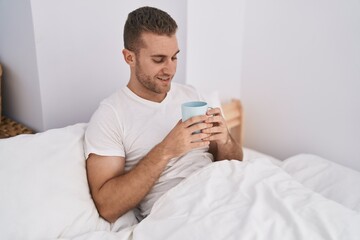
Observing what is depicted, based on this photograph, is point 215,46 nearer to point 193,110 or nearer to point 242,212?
point 193,110

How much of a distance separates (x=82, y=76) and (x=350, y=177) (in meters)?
1.16

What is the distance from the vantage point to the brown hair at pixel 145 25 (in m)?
1.11

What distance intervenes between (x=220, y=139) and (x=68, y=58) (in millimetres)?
666

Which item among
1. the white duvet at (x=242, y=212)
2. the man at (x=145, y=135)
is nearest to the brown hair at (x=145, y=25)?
the man at (x=145, y=135)

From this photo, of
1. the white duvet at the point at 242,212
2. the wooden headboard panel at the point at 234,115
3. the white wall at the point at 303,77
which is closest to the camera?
the white duvet at the point at 242,212

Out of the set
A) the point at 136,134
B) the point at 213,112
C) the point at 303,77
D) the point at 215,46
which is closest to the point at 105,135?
the point at 136,134

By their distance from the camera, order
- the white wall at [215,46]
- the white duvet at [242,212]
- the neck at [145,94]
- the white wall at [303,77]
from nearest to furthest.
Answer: the white duvet at [242,212] → the neck at [145,94] → the white wall at [303,77] → the white wall at [215,46]

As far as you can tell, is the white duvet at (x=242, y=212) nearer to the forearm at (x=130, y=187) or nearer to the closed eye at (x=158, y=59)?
the forearm at (x=130, y=187)

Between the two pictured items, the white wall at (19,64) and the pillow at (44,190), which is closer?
the pillow at (44,190)

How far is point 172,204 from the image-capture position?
3.09 ft

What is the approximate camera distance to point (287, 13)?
68.3 inches

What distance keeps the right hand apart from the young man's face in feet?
0.69

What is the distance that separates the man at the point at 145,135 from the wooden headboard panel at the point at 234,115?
64cm

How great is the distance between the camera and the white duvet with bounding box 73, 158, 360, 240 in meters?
0.84
